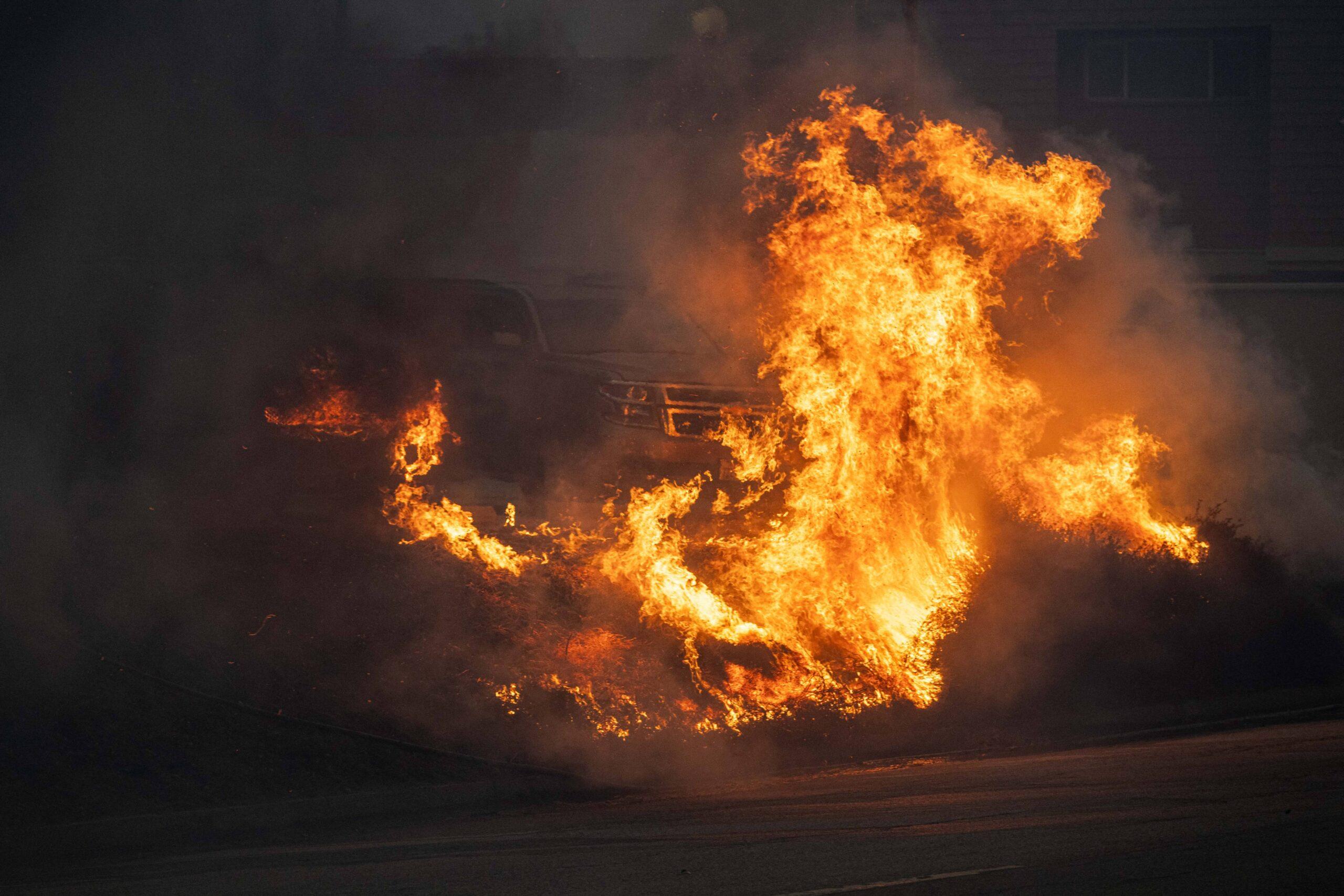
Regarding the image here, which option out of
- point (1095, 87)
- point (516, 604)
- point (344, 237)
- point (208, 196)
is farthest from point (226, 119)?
point (1095, 87)

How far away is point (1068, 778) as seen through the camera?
477 centimetres

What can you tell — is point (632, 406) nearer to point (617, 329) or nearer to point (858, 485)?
point (617, 329)

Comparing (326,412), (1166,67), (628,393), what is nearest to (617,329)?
(628,393)

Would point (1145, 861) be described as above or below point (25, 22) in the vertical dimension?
below

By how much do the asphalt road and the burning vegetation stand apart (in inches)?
48.2

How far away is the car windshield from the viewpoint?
8.69 m

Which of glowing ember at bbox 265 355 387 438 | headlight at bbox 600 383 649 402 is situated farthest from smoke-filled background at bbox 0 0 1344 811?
headlight at bbox 600 383 649 402

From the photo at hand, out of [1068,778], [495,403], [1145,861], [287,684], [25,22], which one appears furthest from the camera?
[25,22]

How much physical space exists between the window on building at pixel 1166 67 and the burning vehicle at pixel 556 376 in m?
8.36

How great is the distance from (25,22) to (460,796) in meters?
8.74

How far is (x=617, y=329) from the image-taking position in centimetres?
896

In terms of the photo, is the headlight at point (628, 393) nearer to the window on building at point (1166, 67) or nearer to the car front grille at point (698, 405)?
the car front grille at point (698, 405)

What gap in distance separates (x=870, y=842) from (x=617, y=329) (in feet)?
18.5

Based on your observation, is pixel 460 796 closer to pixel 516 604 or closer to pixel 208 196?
pixel 516 604
